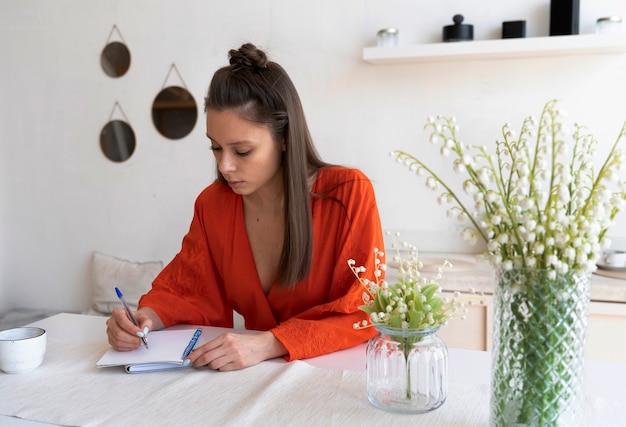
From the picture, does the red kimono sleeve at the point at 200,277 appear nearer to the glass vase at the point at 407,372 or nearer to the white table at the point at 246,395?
the white table at the point at 246,395

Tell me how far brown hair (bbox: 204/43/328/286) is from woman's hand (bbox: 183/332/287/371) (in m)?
0.30

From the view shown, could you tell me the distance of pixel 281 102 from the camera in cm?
160

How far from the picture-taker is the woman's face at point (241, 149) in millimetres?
1536

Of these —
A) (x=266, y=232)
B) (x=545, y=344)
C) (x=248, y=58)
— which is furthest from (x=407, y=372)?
(x=248, y=58)

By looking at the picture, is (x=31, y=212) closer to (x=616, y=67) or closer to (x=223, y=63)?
(x=223, y=63)

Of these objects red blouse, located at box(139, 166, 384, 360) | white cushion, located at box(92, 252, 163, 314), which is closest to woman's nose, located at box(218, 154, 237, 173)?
red blouse, located at box(139, 166, 384, 360)

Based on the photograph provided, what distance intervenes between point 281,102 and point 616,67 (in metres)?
1.64

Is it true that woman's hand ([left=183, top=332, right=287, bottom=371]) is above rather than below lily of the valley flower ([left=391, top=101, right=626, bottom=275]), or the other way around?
below

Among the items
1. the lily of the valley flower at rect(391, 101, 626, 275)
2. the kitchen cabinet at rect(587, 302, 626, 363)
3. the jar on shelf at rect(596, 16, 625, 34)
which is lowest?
the kitchen cabinet at rect(587, 302, 626, 363)

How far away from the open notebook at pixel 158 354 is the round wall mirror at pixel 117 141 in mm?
1943

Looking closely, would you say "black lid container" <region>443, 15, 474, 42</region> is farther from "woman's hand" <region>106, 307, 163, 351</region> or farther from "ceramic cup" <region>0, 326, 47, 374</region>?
"ceramic cup" <region>0, 326, 47, 374</region>

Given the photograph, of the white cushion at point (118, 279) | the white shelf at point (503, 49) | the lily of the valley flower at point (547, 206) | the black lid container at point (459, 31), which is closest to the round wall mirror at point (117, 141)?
Result: the white cushion at point (118, 279)

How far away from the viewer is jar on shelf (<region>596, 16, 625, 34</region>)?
241 centimetres

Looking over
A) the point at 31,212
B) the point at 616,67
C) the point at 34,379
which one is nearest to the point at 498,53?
the point at 616,67
